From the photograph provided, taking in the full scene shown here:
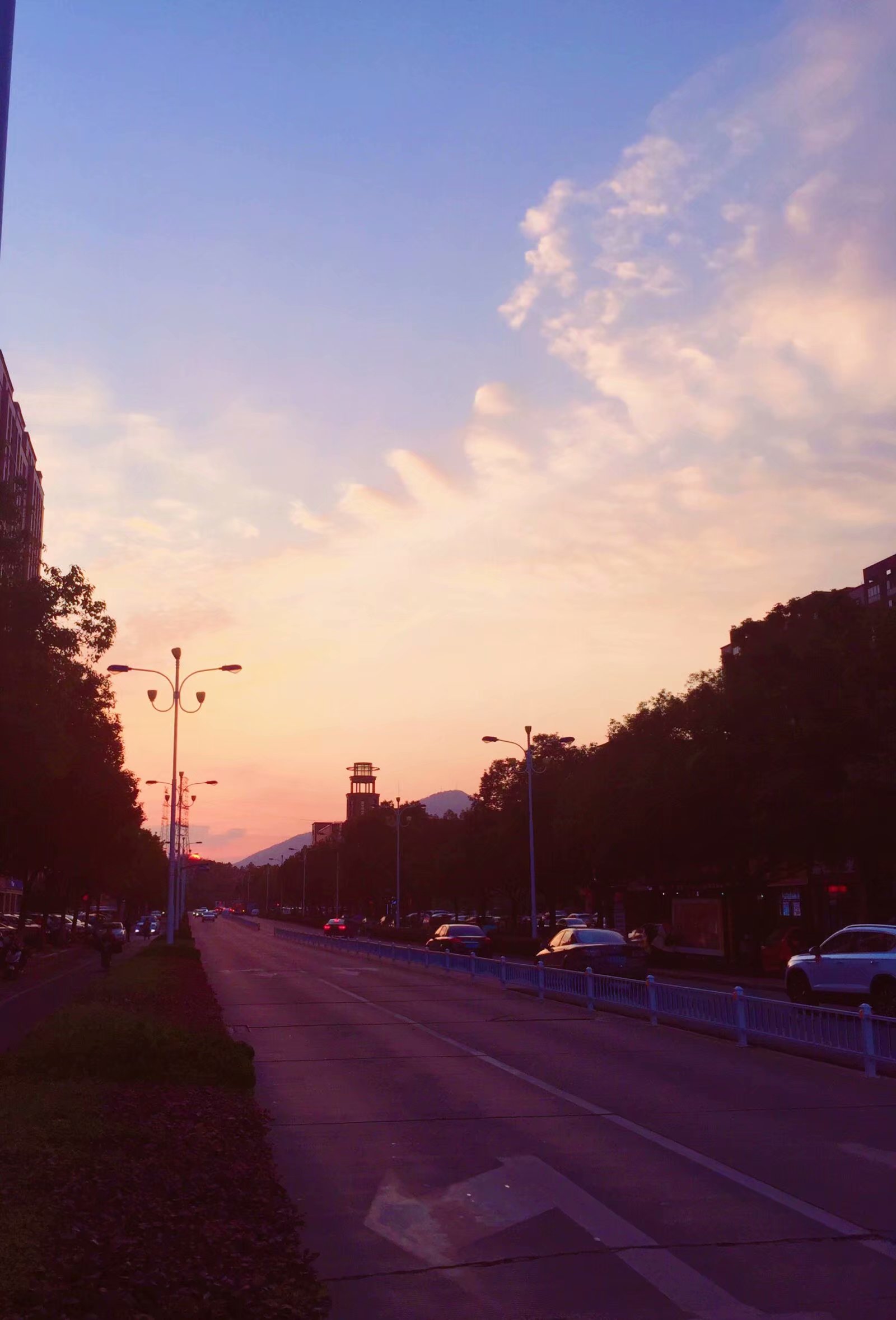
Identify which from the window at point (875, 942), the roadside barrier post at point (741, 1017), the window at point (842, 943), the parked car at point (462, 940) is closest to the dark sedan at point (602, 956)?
the window at point (842, 943)

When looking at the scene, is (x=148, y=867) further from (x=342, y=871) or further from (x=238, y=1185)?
(x=238, y=1185)

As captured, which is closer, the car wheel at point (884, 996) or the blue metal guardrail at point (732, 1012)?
the blue metal guardrail at point (732, 1012)

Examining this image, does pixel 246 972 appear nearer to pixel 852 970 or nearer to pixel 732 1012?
pixel 852 970

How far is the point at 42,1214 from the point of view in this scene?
6.84 meters

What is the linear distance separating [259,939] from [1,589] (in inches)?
2197

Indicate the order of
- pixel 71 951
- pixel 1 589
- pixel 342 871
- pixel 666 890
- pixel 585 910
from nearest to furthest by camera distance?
pixel 1 589 → pixel 666 890 → pixel 71 951 → pixel 585 910 → pixel 342 871

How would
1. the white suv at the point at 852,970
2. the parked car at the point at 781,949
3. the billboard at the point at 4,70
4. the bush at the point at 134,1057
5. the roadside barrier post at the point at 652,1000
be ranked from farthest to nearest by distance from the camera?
the parked car at the point at 781,949 < the white suv at the point at 852,970 < the roadside barrier post at the point at 652,1000 < the bush at the point at 134,1057 < the billboard at the point at 4,70

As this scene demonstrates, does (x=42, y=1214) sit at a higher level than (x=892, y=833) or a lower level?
lower

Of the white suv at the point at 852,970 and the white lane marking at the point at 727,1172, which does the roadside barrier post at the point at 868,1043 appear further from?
the white suv at the point at 852,970

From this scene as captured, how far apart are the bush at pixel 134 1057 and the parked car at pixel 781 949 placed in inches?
961

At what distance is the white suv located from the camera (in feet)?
71.1

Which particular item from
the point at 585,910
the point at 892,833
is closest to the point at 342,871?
the point at 585,910

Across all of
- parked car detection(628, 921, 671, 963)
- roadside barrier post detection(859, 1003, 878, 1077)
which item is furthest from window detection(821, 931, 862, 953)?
parked car detection(628, 921, 671, 963)

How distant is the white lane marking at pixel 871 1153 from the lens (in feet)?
31.1
